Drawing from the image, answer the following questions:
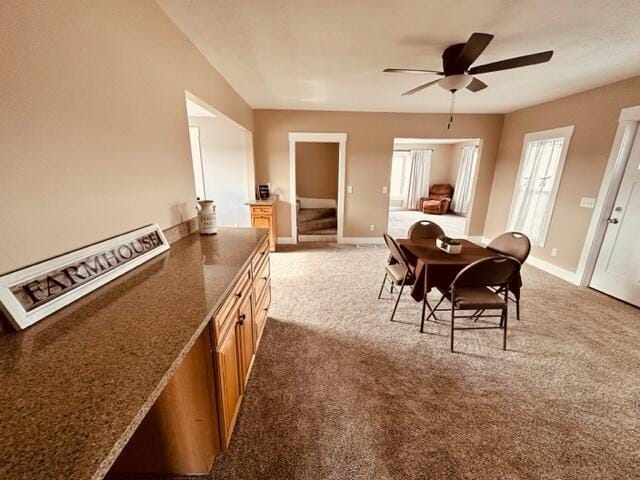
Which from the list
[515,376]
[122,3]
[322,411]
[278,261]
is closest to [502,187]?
[515,376]

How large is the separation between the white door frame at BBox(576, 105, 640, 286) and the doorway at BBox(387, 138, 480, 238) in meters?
4.58

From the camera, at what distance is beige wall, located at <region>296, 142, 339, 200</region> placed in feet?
20.2

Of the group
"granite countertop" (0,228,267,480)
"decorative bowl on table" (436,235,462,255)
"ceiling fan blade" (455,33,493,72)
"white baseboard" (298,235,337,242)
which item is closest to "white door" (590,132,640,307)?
"decorative bowl on table" (436,235,462,255)

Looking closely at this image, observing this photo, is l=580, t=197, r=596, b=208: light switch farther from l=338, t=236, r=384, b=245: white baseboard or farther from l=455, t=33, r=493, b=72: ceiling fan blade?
l=338, t=236, r=384, b=245: white baseboard

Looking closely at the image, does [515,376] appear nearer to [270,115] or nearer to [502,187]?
[502,187]

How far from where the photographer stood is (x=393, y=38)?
2.01m

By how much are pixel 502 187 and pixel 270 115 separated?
14.2 ft

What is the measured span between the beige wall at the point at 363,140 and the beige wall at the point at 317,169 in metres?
1.62

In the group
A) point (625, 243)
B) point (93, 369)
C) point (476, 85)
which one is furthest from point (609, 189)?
point (93, 369)

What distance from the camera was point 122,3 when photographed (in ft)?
4.38

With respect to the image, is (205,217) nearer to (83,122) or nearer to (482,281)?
(83,122)

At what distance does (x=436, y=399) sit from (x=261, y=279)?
57.6 inches

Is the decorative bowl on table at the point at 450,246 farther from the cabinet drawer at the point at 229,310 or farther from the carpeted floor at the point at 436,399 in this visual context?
the cabinet drawer at the point at 229,310

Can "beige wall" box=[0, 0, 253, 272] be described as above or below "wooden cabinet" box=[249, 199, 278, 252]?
above
